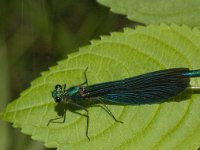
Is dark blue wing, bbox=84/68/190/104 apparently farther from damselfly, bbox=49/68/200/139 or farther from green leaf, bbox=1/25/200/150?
green leaf, bbox=1/25/200/150

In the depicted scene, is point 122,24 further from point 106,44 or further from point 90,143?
point 90,143

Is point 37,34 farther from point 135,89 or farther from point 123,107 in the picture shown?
point 123,107

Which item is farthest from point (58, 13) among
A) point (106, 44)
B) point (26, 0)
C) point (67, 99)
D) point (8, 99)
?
point (106, 44)

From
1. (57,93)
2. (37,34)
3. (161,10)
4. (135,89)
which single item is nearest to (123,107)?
(57,93)

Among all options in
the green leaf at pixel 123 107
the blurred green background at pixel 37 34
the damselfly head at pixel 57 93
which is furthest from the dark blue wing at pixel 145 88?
the blurred green background at pixel 37 34

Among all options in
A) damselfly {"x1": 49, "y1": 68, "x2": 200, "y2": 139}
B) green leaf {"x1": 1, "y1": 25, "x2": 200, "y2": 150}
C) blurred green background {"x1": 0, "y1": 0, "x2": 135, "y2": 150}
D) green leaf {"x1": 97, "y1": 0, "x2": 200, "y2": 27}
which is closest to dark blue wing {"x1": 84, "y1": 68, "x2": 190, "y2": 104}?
damselfly {"x1": 49, "y1": 68, "x2": 200, "y2": 139}
